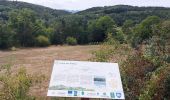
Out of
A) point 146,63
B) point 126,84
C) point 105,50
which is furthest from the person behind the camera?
point 105,50

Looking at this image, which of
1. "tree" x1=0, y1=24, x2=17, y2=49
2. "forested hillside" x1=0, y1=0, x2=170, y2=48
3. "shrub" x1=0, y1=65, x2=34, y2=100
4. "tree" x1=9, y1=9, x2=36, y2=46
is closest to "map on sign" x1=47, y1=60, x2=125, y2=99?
"shrub" x1=0, y1=65, x2=34, y2=100

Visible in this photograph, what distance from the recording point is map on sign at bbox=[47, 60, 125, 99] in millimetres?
4988

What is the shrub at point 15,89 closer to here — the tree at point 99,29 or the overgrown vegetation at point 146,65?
the overgrown vegetation at point 146,65

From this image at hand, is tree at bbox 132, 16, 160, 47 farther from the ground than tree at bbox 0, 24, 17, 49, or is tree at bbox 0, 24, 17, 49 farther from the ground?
tree at bbox 132, 16, 160, 47

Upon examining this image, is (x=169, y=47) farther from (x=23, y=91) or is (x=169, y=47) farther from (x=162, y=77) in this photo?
(x=23, y=91)

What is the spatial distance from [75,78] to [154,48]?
3942 mm

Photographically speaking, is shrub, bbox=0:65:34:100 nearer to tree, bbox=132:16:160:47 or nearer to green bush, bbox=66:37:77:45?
tree, bbox=132:16:160:47

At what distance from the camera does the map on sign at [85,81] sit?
→ 499 centimetres

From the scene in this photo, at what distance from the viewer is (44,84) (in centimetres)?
1234

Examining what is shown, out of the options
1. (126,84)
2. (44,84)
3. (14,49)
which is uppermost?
(126,84)

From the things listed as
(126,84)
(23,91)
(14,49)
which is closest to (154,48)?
(126,84)

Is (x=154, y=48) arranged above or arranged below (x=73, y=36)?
above

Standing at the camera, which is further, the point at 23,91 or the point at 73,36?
the point at 73,36

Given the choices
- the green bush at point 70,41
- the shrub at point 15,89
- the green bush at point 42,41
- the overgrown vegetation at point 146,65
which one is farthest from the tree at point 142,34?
the green bush at point 70,41
